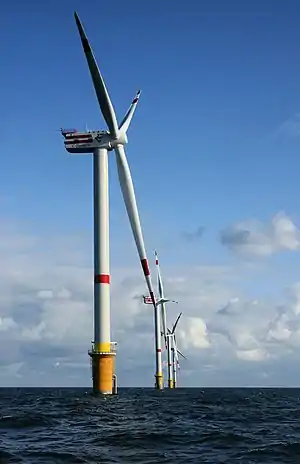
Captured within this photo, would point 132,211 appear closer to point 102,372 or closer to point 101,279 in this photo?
point 101,279

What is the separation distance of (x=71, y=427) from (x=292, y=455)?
1729 centimetres

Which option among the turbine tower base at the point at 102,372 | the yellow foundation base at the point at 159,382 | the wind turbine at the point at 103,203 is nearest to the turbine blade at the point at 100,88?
the wind turbine at the point at 103,203

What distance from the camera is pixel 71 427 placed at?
45562 millimetres

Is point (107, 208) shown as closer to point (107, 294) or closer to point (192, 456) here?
point (107, 294)

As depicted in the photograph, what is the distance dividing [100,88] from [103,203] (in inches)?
643

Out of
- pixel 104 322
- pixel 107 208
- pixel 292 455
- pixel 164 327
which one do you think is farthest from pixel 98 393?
pixel 164 327

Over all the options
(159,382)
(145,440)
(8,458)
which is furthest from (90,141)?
(159,382)

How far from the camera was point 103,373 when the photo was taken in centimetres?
8862

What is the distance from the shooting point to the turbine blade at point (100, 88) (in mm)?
85188

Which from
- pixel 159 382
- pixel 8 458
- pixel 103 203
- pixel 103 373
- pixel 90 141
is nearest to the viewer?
pixel 8 458

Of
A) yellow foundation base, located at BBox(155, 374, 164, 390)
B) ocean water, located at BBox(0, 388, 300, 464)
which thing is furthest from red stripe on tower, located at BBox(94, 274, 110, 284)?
yellow foundation base, located at BBox(155, 374, 164, 390)

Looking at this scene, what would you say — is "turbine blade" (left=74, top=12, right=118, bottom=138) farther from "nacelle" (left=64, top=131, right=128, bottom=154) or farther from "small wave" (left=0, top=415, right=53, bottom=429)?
"small wave" (left=0, top=415, right=53, bottom=429)

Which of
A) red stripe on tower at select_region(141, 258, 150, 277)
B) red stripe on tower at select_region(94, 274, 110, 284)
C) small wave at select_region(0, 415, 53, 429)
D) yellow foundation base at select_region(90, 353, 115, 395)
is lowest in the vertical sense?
small wave at select_region(0, 415, 53, 429)

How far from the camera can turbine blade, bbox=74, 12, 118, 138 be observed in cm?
8519
